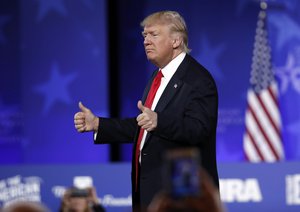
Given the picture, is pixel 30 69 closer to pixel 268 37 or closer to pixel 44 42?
pixel 44 42

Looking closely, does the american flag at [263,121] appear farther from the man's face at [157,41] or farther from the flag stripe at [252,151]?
the man's face at [157,41]

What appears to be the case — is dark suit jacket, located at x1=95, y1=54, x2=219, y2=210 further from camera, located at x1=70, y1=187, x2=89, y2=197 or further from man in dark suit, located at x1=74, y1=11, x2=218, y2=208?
camera, located at x1=70, y1=187, x2=89, y2=197

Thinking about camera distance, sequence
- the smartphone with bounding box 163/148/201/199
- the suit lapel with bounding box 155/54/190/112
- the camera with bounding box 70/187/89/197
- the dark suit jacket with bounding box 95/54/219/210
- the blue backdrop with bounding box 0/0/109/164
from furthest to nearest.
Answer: the blue backdrop with bounding box 0/0/109/164 → the suit lapel with bounding box 155/54/190/112 → the dark suit jacket with bounding box 95/54/219/210 → the camera with bounding box 70/187/89/197 → the smartphone with bounding box 163/148/201/199

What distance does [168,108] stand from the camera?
9.89 ft

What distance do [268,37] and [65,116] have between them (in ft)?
6.36

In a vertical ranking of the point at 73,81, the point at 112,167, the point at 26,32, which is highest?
the point at 26,32

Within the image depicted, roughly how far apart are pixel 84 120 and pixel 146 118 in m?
0.53

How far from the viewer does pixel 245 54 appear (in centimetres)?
706

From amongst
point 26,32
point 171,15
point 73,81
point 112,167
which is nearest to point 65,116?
point 73,81

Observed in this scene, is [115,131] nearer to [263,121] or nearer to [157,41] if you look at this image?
[157,41]

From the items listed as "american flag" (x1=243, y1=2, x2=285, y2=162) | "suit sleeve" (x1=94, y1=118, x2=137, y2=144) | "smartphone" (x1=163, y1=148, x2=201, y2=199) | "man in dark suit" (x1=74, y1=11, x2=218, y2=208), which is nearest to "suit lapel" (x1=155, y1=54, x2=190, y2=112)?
"man in dark suit" (x1=74, y1=11, x2=218, y2=208)

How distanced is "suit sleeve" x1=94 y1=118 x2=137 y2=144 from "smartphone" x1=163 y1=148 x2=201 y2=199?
231cm

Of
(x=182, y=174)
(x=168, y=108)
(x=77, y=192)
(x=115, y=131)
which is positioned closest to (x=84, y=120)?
(x=115, y=131)

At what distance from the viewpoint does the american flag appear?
6.73 m
